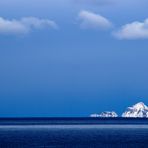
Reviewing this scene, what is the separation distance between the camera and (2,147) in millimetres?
91250

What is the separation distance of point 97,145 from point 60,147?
19.1 feet

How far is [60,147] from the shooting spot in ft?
306

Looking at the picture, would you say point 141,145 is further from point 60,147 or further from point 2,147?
point 2,147

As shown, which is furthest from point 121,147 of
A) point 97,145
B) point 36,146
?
point 36,146

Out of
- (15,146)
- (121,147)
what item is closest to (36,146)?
(15,146)

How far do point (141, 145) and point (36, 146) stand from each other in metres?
14.6

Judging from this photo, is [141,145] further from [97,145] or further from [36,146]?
[36,146]

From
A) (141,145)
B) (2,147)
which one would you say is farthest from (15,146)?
(141,145)

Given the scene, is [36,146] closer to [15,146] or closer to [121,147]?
[15,146]

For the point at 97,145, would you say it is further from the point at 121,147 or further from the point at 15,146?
the point at 15,146

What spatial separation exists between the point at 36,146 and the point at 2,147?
5977 mm

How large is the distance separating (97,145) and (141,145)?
611 cm

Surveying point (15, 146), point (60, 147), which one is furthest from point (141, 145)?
point (15, 146)

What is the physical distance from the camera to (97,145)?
96.1 meters
